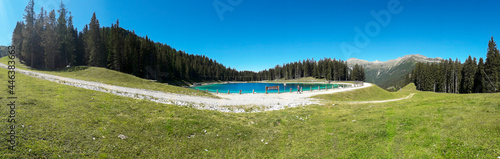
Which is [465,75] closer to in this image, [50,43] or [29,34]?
[50,43]

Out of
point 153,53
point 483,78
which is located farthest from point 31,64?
point 483,78

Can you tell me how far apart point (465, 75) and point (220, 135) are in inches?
4395

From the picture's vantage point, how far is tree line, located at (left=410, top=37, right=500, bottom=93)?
59.2 meters

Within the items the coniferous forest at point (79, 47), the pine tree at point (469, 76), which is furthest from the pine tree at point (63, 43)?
the pine tree at point (469, 76)

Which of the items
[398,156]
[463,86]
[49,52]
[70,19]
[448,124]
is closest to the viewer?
[398,156]

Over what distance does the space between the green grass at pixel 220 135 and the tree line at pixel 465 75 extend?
8016cm

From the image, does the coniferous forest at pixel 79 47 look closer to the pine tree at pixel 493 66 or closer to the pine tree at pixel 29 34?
the pine tree at pixel 29 34

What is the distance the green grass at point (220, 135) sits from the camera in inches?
257

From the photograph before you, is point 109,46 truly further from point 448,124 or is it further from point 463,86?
point 463,86

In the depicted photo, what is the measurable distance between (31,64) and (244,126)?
76034mm

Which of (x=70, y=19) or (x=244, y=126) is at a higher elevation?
(x=70, y=19)

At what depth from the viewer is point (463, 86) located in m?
75.8

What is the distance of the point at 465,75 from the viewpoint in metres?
74.6

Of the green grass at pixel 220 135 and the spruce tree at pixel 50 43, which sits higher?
the spruce tree at pixel 50 43
